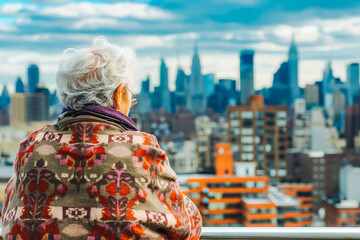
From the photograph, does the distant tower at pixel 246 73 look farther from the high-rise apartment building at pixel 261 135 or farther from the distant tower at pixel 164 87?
the distant tower at pixel 164 87

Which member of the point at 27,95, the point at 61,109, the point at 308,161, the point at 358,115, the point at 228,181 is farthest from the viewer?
the point at 358,115

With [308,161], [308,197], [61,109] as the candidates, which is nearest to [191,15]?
[308,161]

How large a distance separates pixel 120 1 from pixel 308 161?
2280cm

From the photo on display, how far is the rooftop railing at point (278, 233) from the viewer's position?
119cm

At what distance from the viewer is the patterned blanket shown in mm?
701

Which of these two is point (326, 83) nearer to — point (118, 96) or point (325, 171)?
point (325, 171)

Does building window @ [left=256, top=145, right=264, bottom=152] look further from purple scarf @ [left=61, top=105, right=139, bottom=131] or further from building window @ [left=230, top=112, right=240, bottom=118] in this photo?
purple scarf @ [left=61, top=105, right=139, bottom=131]

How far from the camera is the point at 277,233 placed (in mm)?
1193

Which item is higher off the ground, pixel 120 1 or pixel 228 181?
pixel 120 1

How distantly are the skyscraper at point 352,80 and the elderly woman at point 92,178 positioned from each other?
91.9 ft

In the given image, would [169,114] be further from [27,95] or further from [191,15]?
[191,15]

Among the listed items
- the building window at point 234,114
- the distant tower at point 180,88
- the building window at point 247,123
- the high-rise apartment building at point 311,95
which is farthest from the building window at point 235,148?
the high-rise apartment building at point 311,95

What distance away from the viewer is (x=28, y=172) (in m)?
0.72

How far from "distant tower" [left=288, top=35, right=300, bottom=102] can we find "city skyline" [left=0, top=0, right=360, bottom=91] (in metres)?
0.57
